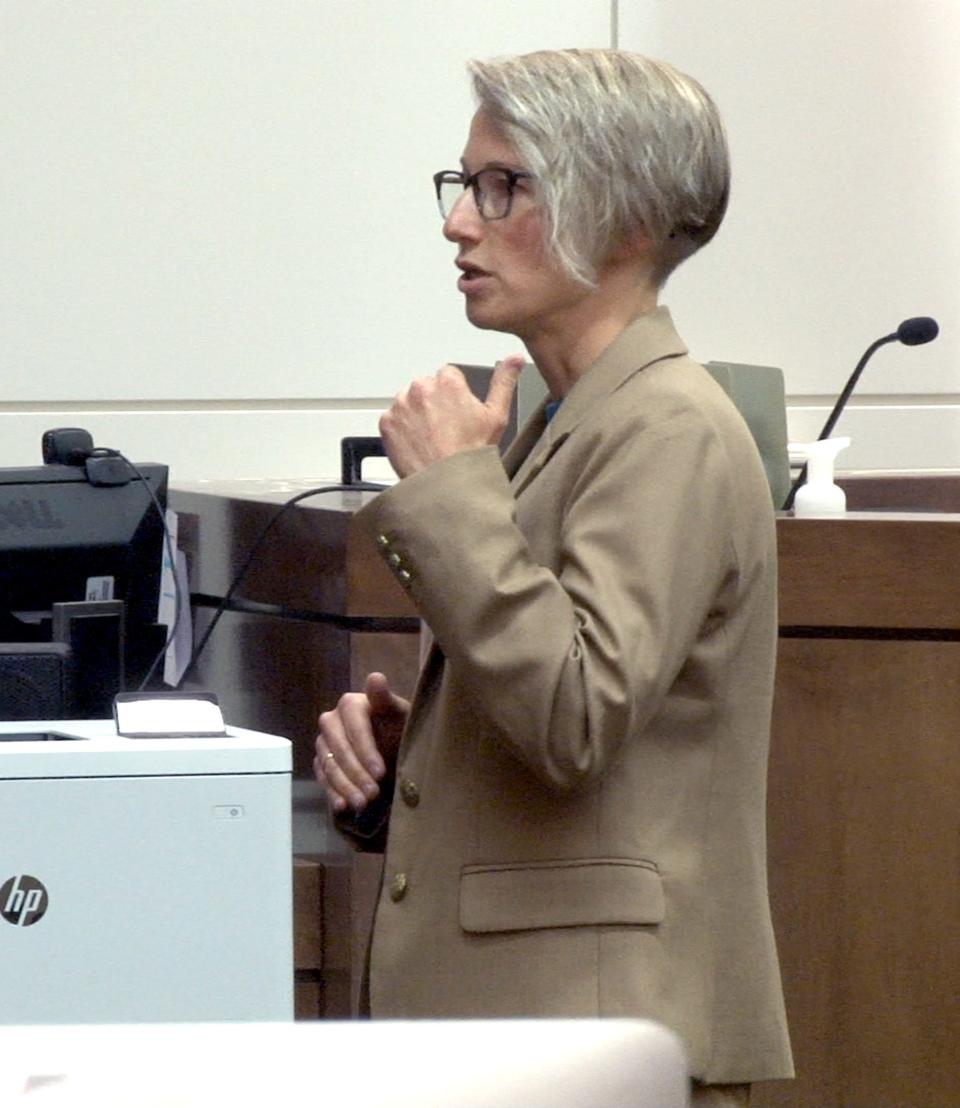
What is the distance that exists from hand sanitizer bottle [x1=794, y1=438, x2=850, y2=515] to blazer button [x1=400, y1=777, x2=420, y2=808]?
3.37 ft

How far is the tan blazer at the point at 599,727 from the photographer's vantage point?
A: 50.8 inches

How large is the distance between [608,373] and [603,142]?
6.4 inches

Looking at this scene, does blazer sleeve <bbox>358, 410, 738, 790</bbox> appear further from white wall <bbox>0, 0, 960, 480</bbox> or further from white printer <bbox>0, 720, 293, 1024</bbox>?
white wall <bbox>0, 0, 960, 480</bbox>

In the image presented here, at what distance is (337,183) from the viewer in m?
3.60

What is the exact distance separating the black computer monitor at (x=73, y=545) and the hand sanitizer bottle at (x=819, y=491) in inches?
29.5

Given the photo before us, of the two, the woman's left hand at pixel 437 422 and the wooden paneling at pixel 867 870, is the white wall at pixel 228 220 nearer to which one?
the wooden paneling at pixel 867 870

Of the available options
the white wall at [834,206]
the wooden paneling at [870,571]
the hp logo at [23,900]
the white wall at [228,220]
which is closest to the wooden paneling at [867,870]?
the wooden paneling at [870,571]

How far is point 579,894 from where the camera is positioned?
1.35m

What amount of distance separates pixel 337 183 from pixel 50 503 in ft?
5.00

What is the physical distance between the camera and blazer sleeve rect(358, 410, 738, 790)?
1.28 meters

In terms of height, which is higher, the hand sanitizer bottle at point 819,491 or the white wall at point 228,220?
the white wall at point 228,220

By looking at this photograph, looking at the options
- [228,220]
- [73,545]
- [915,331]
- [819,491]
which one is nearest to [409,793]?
[73,545]

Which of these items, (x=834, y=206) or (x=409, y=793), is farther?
(x=834, y=206)

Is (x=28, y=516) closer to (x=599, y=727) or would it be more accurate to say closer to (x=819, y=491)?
(x=819, y=491)
